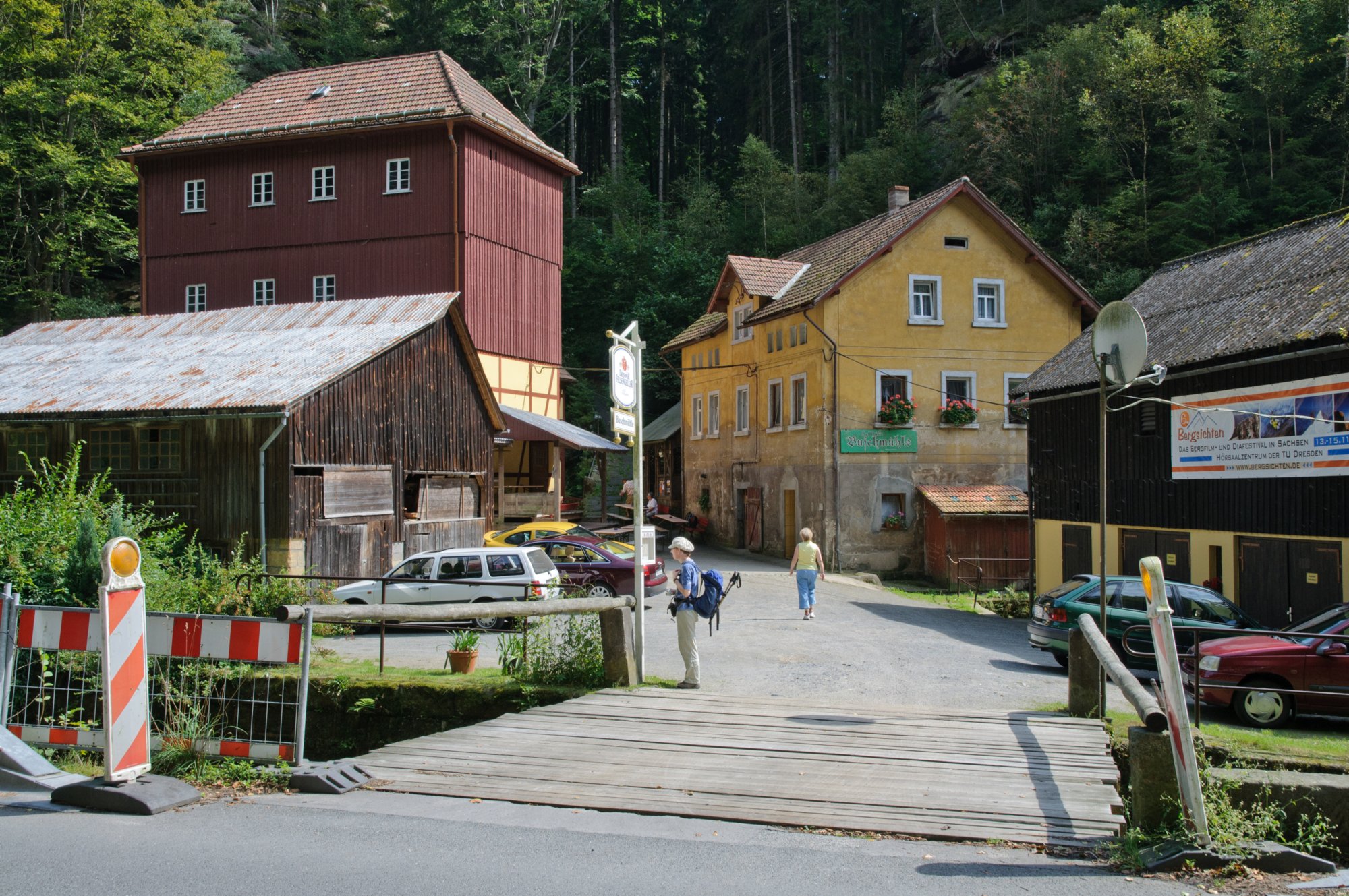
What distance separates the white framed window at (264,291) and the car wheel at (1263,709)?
3146 cm

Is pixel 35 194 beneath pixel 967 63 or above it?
beneath

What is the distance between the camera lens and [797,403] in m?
34.6

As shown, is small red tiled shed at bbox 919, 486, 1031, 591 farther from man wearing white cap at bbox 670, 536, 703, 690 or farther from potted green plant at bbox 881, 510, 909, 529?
man wearing white cap at bbox 670, 536, 703, 690

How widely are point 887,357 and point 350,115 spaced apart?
19025 millimetres

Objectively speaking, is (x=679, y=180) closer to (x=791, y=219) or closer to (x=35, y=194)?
(x=791, y=219)

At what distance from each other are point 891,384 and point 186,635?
91.0 ft

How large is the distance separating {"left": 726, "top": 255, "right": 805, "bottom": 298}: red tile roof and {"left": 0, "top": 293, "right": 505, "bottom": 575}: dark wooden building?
13.5 m

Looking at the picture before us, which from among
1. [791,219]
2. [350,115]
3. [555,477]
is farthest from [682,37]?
[555,477]

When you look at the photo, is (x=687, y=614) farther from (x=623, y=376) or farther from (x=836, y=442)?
(x=836, y=442)

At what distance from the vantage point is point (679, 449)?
47.6 metres

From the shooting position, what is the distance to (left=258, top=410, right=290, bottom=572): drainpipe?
19.1m

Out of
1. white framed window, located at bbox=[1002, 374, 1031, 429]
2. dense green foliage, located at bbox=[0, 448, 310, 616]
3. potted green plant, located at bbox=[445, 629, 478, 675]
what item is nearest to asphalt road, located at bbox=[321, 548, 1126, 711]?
dense green foliage, located at bbox=[0, 448, 310, 616]

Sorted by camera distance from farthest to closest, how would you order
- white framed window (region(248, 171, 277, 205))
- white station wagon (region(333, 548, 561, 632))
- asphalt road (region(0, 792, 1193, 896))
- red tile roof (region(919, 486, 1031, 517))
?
white framed window (region(248, 171, 277, 205)), red tile roof (region(919, 486, 1031, 517)), white station wagon (region(333, 548, 561, 632)), asphalt road (region(0, 792, 1193, 896))

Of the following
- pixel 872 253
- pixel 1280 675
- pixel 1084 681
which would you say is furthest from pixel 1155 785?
pixel 872 253
